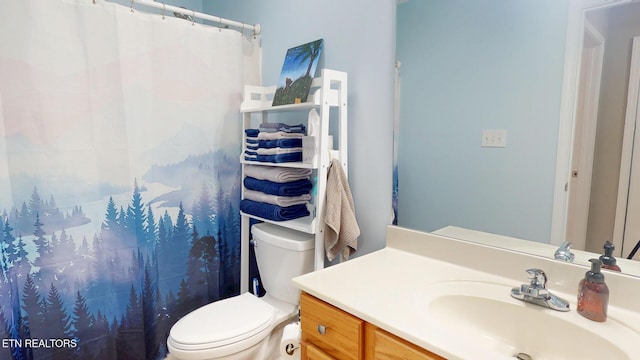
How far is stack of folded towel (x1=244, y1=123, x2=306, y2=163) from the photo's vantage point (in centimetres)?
159

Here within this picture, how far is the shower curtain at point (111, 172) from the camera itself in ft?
4.75

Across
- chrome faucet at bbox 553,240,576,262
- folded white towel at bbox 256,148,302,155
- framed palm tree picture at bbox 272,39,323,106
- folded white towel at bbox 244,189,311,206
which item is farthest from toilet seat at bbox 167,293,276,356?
chrome faucet at bbox 553,240,576,262

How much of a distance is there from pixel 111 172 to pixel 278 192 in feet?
2.50

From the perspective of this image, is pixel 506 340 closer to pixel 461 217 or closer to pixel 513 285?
pixel 513 285

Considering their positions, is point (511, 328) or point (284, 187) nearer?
point (511, 328)

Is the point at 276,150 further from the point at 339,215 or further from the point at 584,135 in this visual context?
the point at 584,135

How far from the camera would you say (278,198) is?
1.61 m

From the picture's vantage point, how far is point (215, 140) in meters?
1.95

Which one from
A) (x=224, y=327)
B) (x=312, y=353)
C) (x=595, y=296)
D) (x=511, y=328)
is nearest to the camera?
(x=595, y=296)

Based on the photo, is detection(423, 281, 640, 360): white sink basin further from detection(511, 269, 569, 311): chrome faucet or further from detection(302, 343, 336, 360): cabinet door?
detection(302, 343, 336, 360): cabinet door

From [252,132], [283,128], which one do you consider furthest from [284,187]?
[252,132]

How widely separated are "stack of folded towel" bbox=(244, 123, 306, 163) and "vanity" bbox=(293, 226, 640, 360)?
0.57 metres

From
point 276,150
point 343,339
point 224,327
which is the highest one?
point 276,150

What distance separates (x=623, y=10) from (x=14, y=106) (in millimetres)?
2040
